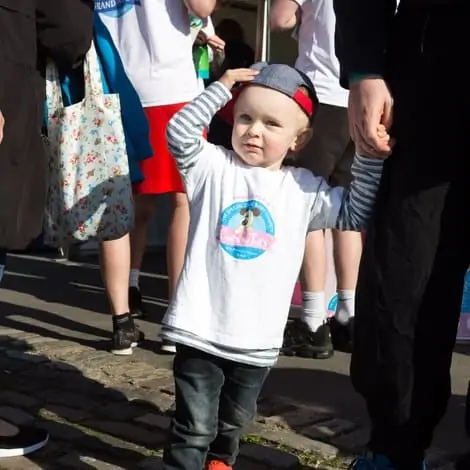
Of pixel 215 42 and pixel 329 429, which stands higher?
pixel 215 42

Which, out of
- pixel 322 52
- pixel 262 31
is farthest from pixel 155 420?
pixel 262 31

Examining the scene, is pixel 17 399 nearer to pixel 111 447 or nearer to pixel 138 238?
pixel 111 447

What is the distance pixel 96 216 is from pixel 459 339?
5.88ft

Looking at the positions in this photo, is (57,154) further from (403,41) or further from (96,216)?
(403,41)

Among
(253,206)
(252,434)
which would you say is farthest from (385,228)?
(252,434)

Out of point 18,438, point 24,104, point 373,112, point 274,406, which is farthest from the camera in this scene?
point 274,406

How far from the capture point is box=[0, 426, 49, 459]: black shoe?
273 centimetres

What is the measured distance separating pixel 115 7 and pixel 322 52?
935 mm

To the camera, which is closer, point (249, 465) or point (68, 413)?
point (249, 465)

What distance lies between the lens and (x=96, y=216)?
3559 mm

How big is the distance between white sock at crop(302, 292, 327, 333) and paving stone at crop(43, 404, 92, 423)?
3.87 feet

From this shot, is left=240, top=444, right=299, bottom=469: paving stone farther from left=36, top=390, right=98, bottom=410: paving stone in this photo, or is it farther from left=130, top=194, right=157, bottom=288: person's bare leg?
Result: left=130, top=194, right=157, bottom=288: person's bare leg

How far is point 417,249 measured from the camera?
79.1 inches

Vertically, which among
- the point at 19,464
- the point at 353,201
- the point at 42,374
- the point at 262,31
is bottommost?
the point at 19,464
